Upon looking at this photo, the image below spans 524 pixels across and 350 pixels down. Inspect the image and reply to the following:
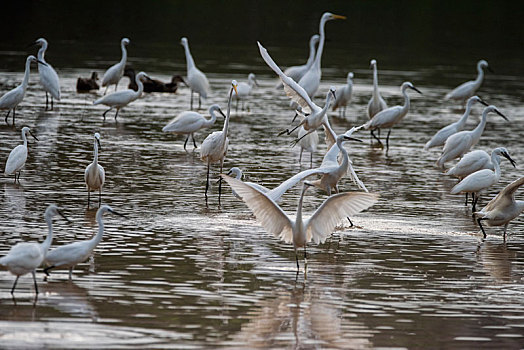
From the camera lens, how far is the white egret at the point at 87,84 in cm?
2362

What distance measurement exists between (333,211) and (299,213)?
449 millimetres

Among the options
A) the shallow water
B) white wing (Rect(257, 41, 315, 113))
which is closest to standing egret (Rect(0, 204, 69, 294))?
the shallow water

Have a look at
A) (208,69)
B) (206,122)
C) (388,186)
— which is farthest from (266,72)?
(388,186)

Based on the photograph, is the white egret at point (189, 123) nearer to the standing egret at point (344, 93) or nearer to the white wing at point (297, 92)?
the white wing at point (297, 92)

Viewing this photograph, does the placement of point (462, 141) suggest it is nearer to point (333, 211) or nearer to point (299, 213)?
point (333, 211)

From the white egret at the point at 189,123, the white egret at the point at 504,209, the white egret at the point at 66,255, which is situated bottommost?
the white egret at the point at 66,255

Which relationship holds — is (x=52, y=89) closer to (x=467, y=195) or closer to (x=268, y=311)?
(x=467, y=195)

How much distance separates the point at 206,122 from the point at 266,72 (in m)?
13.2

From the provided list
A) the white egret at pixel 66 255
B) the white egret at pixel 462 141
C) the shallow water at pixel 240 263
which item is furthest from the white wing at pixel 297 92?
the white egret at pixel 66 255

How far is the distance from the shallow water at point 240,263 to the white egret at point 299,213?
395 millimetres

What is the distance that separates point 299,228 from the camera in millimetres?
9547

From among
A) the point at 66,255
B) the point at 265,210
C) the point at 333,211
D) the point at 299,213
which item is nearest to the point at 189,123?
the point at 265,210

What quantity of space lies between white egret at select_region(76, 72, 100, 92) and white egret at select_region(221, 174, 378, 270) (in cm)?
1464

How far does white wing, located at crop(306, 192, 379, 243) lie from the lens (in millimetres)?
9594
